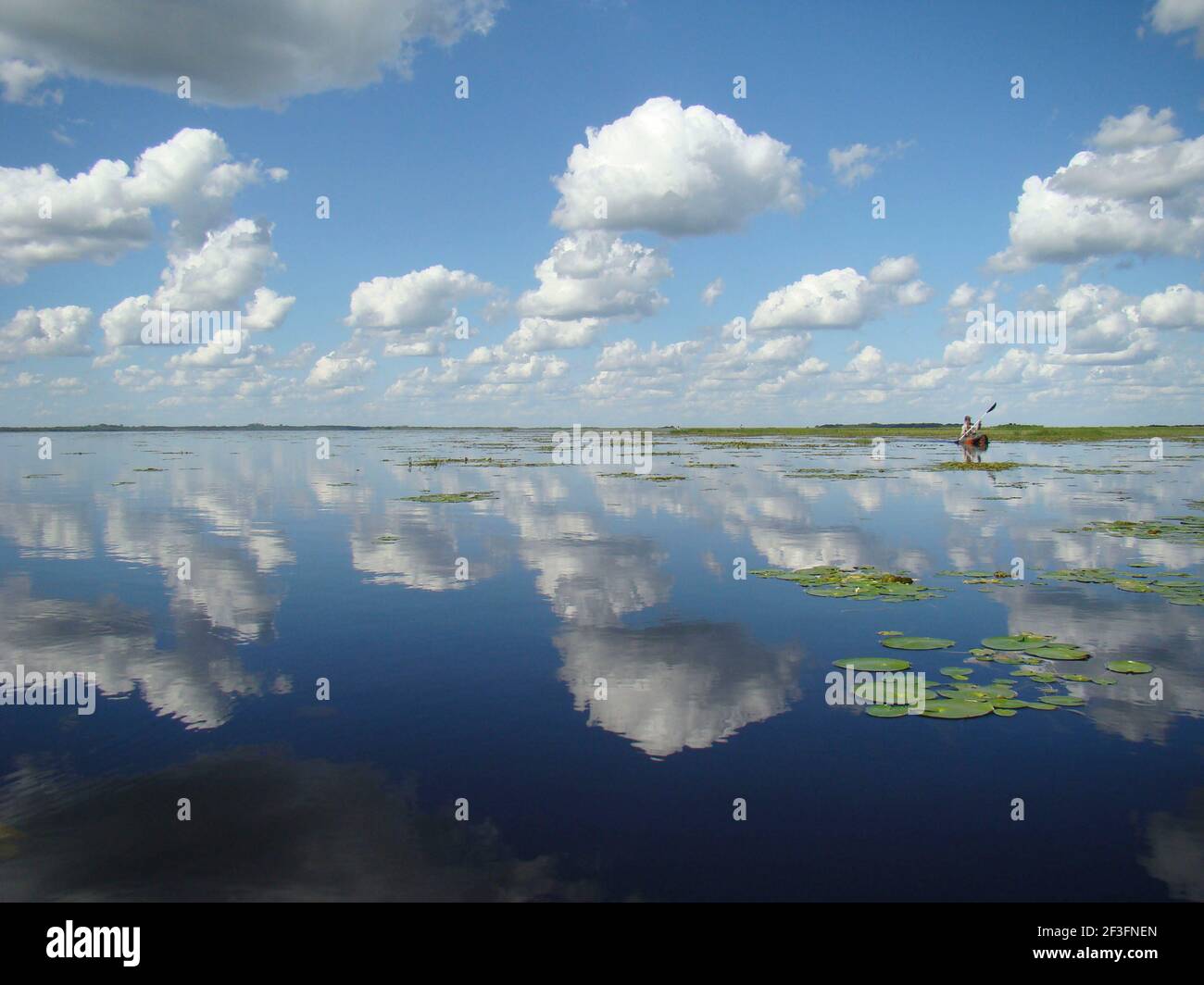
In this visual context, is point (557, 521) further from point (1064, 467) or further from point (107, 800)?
point (1064, 467)

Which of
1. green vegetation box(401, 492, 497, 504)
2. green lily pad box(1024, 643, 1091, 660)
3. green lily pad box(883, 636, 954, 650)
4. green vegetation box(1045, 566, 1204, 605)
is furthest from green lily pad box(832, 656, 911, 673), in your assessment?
green vegetation box(401, 492, 497, 504)

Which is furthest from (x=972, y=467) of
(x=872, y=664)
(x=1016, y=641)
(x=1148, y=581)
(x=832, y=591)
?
(x=872, y=664)

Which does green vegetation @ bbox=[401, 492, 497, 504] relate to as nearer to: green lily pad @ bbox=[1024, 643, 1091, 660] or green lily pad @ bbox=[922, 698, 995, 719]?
green lily pad @ bbox=[1024, 643, 1091, 660]

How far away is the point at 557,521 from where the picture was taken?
42.0 meters

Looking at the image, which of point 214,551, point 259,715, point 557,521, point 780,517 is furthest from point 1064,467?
point 259,715

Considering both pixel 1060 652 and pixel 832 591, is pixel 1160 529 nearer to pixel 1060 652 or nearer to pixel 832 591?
pixel 832 591

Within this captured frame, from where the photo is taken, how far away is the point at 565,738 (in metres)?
13.4

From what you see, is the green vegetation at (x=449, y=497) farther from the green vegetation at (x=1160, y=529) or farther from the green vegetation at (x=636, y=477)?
the green vegetation at (x=1160, y=529)

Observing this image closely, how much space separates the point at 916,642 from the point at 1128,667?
4323mm

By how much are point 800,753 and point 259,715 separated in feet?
32.7

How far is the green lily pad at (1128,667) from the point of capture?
54.4ft

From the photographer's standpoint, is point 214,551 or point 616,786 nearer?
point 616,786

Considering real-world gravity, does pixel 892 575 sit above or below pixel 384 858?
above

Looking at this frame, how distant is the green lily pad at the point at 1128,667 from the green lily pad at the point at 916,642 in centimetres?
324
